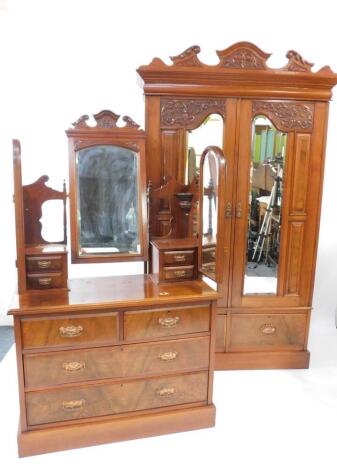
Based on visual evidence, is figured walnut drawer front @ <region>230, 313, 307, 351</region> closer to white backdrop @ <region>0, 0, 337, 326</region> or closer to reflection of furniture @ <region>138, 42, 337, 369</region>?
reflection of furniture @ <region>138, 42, 337, 369</region>

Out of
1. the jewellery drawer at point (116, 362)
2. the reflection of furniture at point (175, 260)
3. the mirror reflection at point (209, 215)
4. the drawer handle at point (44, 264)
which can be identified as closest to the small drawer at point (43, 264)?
the drawer handle at point (44, 264)

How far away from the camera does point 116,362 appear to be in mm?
1962

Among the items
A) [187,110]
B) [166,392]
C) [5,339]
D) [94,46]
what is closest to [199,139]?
[187,110]

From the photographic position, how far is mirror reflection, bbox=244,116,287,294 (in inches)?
99.3

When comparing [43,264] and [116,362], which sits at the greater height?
[43,264]

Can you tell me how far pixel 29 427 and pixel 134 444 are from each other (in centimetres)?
51

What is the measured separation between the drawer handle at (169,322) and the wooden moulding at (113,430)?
1.50ft

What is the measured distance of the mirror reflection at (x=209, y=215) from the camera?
211cm

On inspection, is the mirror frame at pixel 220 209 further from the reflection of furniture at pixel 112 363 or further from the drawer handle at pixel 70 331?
the drawer handle at pixel 70 331

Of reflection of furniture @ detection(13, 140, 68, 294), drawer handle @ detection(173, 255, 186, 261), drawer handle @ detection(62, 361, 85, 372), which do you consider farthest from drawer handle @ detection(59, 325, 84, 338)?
drawer handle @ detection(173, 255, 186, 261)

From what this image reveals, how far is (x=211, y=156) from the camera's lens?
2.16 metres

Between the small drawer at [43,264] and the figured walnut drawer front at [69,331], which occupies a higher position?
the small drawer at [43,264]

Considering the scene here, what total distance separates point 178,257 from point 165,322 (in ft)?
1.16

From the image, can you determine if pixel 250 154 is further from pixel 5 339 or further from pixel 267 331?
pixel 5 339
